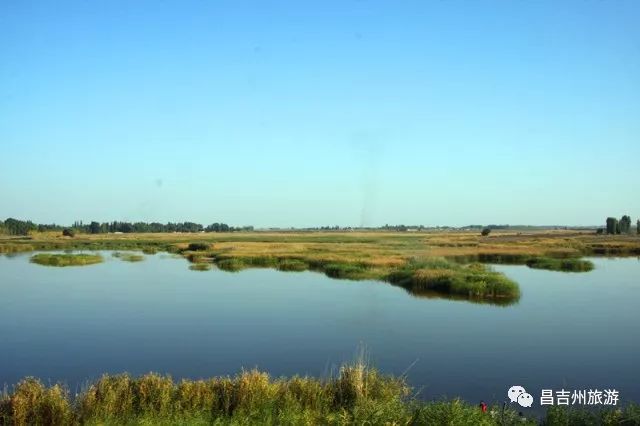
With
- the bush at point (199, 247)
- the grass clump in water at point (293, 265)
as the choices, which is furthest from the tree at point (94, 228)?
the grass clump in water at point (293, 265)

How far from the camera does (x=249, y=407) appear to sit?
1100 cm

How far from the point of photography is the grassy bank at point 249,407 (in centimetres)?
1016

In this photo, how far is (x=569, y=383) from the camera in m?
14.9

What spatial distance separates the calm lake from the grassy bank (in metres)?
2.82

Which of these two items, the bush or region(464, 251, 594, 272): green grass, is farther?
the bush


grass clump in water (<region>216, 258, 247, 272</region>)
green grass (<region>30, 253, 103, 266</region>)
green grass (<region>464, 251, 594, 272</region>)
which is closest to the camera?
green grass (<region>464, 251, 594, 272</region>)

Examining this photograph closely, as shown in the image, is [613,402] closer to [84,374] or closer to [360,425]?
[360,425]

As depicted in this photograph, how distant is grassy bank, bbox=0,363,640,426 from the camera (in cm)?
1016

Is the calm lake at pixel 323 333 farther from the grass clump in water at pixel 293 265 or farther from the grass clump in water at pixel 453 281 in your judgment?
the grass clump in water at pixel 293 265

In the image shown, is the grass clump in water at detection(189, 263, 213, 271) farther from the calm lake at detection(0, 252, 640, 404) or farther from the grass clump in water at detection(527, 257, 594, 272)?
the grass clump in water at detection(527, 257, 594, 272)

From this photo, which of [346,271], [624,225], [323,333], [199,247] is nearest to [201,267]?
[346,271]

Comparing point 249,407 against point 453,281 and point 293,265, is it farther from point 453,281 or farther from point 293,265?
point 293,265

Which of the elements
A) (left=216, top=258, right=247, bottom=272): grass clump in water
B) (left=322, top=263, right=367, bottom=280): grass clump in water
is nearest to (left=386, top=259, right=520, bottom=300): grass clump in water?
(left=322, top=263, right=367, bottom=280): grass clump in water

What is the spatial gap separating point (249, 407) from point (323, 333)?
1054cm
